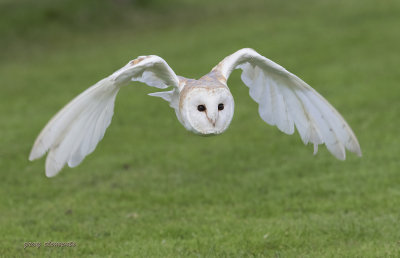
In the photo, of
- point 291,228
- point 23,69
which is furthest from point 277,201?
point 23,69

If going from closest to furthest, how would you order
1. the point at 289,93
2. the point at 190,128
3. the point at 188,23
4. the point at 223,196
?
→ the point at 190,128 → the point at 289,93 → the point at 223,196 → the point at 188,23

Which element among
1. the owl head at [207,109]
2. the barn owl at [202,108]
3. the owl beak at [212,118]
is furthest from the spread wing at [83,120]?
the owl beak at [212,118]

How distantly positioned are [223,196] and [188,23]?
1196 centimetres

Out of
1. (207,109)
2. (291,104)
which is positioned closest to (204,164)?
(291,104)

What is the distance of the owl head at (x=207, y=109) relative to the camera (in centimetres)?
405

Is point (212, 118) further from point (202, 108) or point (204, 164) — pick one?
point (204, 164)

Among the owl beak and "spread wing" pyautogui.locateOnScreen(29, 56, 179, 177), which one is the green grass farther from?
the owl beak

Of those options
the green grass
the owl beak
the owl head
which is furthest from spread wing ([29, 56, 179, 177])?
the green grass

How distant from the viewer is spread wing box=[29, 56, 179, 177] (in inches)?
157

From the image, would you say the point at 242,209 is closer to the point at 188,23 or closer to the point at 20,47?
the point at 20,47

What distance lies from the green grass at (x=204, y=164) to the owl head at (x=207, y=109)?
1.63 meters

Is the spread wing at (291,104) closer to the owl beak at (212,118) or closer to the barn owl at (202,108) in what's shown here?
the barn owl at (202,108)

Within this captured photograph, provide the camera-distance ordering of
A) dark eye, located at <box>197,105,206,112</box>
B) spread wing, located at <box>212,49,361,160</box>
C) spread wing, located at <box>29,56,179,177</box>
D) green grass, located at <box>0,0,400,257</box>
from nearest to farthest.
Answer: spread wing, located at <box>29,56,179,177</box>, dark eye, located at <box>197,105,206,112</box>, spread wing, located at <box>212,49,361,160</box>, green grass, located at <box>0,0,400,257</box>

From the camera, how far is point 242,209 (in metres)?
6.59
